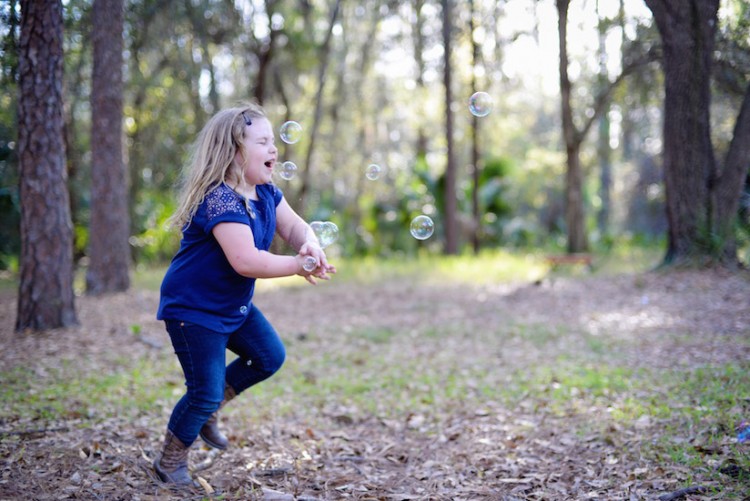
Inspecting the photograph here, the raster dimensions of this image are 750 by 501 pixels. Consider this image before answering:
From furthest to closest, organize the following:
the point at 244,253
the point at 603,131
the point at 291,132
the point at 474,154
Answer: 1. the point at 603,131
2. the point at 474,154
3. the point at 291,132
4. the point at 244,253

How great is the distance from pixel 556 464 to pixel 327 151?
28063mm

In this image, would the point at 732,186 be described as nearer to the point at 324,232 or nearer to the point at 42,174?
the point at 324,232

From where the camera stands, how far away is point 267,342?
343 centimetres

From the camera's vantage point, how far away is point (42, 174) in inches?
245

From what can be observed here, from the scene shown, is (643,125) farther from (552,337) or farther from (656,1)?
(552,337)

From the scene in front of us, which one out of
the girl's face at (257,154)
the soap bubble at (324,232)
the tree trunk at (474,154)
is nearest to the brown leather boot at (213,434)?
the soap bubble at (324,232)

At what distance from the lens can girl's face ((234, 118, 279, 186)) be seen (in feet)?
10.3

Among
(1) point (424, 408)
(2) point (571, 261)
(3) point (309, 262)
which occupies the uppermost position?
(3) point (309, 262)

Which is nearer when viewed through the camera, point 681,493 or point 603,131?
point 681,493

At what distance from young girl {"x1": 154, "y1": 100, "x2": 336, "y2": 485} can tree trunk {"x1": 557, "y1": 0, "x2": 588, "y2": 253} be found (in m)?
11.9

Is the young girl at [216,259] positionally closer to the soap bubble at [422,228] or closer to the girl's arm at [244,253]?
the girl's arm at [244,253]

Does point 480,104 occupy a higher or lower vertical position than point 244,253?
higher

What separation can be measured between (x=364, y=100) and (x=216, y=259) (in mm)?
26440

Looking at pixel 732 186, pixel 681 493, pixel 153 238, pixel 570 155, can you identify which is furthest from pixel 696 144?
pixel 153 238
